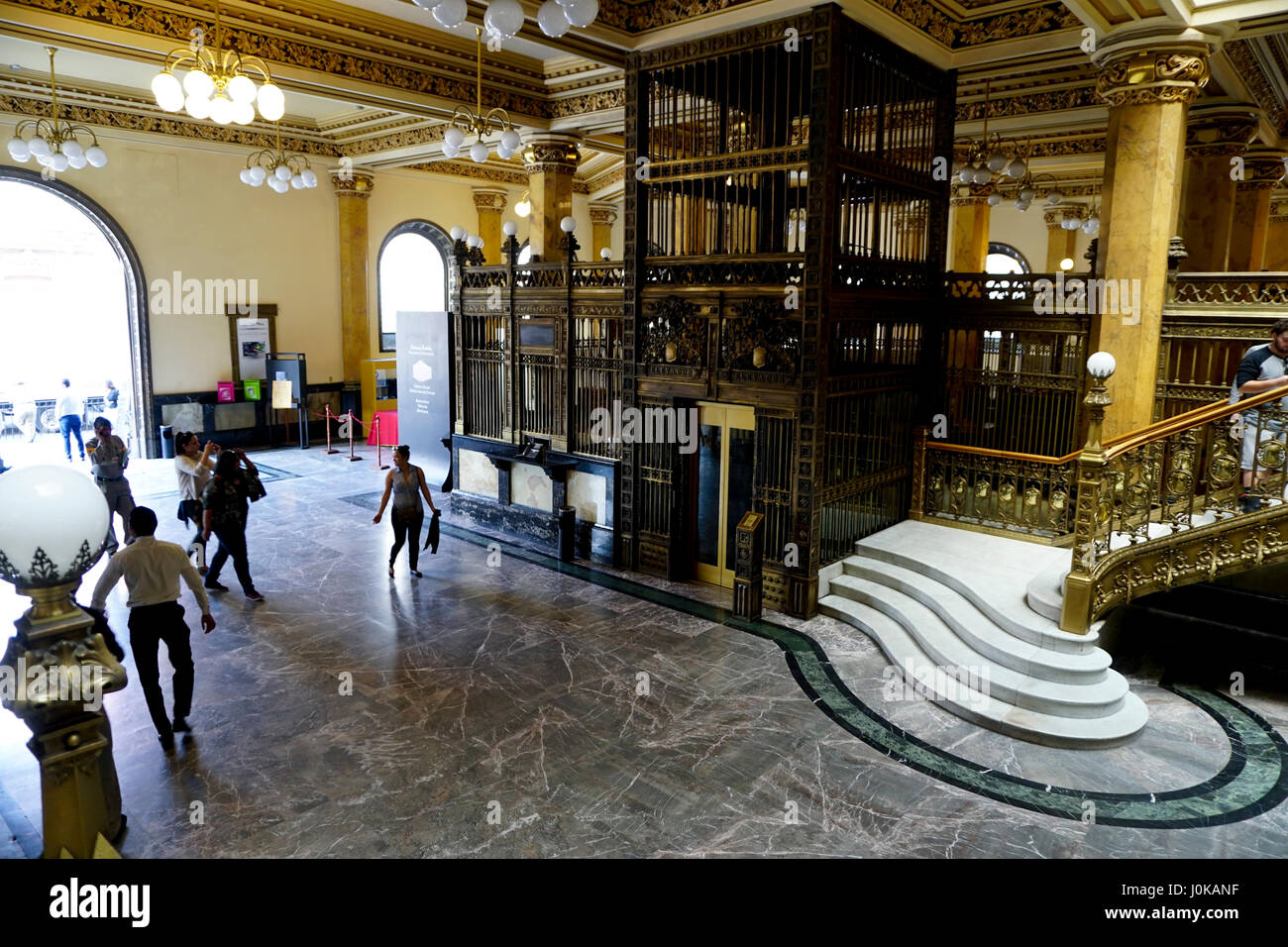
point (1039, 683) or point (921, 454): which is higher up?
point (921, 454)

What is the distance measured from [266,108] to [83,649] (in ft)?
15.2

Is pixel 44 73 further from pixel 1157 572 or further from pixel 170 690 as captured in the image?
pixel 1157 572

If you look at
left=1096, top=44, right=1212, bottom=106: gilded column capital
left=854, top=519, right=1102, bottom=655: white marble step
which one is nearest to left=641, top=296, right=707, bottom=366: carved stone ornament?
left=854, top=519, right=1102, bottom=655: white marble step

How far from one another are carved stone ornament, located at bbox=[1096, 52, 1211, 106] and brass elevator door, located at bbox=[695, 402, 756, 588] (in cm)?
456

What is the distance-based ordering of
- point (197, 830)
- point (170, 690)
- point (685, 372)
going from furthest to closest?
point (685, 372) < point (170, 690) < point (197, 830)

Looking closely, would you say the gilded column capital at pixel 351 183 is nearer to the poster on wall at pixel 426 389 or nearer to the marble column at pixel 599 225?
the poster on wall at pixel 426 389

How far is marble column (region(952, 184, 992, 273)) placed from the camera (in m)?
15.3

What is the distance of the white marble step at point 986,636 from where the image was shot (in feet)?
20.5

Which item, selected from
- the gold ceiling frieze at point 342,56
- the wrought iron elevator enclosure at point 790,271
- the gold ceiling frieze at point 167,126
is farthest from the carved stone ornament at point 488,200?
the wrought iron elevator enclosure at point 790,271

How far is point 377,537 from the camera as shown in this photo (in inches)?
424

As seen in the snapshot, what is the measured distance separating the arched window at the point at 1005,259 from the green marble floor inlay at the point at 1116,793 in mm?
17439

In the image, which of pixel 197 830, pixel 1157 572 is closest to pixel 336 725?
pixel 197 830

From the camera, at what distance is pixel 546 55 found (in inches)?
437

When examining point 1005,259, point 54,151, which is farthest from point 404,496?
point 1005,259
